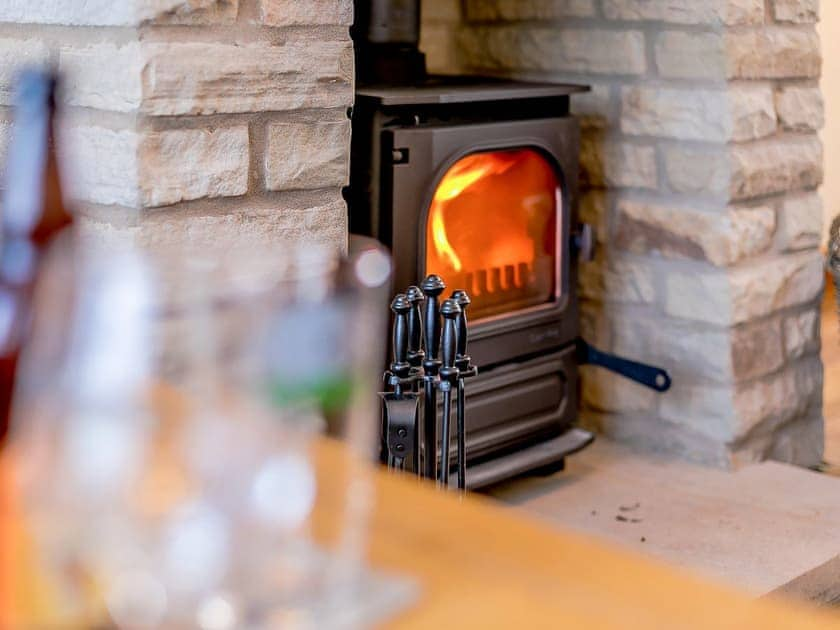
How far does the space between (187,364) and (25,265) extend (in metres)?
0.17

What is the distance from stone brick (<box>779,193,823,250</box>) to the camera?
8.57 feet

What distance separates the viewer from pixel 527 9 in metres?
2.75

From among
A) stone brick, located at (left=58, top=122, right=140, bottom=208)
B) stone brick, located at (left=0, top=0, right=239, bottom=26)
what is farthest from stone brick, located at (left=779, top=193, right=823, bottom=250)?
stone brick, located at (left=58, top=122, right=140, bottom=208)

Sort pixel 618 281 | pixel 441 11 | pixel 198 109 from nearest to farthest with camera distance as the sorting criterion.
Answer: pixel 198 109 < pixel 618 281 < pixel 441 11

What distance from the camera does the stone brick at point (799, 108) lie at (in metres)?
2.57

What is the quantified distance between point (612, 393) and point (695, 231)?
42 cm

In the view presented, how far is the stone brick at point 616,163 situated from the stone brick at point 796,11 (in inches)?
14.5

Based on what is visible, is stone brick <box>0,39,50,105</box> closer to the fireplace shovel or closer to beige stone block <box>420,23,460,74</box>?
the fireplace shovel

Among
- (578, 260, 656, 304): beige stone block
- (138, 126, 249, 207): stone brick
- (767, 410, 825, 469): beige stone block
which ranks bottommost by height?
(767, 410, 825, 469): beige stone block

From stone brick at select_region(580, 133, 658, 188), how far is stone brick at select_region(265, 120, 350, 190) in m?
0.89

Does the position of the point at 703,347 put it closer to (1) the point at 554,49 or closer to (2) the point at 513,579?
(1) the point at 554,49

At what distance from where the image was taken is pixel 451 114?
2219 mm

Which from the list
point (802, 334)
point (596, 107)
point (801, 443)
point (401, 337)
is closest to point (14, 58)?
point (401, 337)

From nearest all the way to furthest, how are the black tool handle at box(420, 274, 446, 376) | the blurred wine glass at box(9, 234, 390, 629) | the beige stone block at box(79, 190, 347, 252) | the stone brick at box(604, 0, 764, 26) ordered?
the blurred wine glass at box(9, 234, 390, 629) → the black tool handle at box(420, 274, 446, 376) → the beige stone block at box(79, 190, 347, 252) → the stone brick at box(604, 0, 764, 26)
